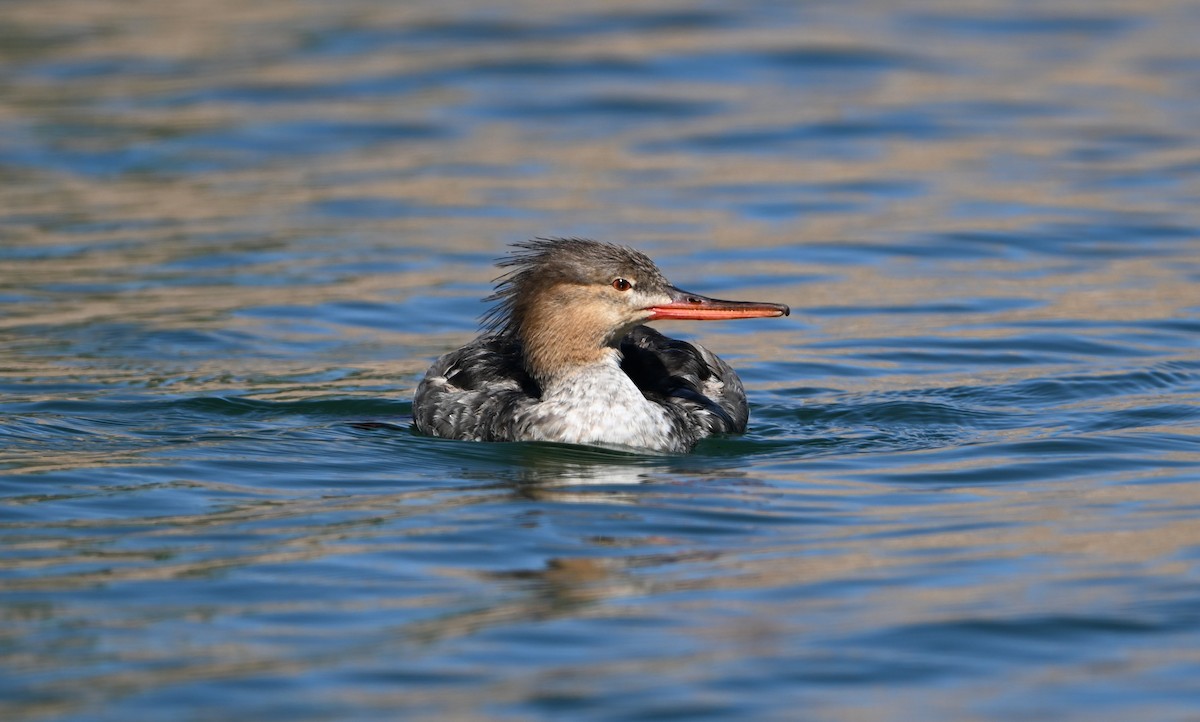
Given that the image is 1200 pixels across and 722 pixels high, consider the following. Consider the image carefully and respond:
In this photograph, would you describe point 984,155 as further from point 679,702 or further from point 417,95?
point 679,702

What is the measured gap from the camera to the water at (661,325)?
5.99m

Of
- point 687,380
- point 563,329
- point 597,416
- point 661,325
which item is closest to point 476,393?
point 563,329

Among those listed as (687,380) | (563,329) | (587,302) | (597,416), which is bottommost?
(597,416)

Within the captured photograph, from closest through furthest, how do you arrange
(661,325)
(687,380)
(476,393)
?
(476,393) → (687,380) → (661,325)

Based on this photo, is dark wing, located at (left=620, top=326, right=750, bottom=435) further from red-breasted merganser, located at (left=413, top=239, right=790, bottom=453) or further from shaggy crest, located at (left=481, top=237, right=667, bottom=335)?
shaggy crest, located at (left=481, top=237, right=667, bottom=335)

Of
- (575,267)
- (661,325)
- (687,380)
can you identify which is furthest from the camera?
(661,325)

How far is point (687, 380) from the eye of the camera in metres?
9.41

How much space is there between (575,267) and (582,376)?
0.51 meters

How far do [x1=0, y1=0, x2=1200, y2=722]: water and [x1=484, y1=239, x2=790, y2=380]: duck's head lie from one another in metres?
0.55

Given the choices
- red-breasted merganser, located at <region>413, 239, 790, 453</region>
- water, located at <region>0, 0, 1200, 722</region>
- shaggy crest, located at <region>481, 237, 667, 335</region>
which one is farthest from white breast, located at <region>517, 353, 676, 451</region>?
shaggy crest, located at <region>481, 237, 667, 335</region>

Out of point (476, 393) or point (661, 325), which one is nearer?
point (476, 393)

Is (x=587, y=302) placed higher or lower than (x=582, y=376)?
higher

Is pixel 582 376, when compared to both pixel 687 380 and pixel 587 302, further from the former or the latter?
pixel 687 380

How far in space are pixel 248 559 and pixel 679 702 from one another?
82.1 inches
